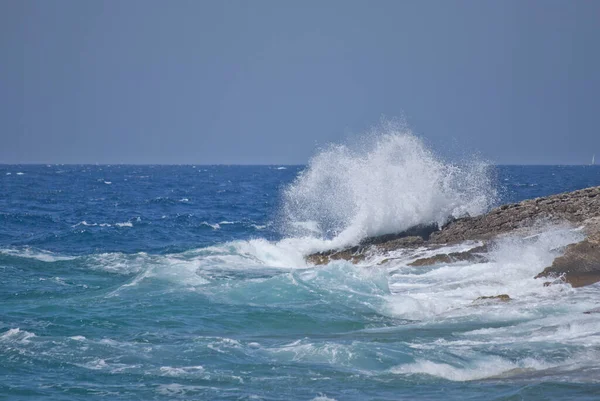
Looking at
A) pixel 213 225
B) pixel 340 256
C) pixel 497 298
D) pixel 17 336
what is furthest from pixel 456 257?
pixel 213 225

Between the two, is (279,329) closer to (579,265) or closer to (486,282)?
(486,282)

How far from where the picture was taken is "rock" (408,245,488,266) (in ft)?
57.7

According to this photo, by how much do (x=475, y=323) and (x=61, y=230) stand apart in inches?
763

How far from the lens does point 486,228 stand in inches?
759

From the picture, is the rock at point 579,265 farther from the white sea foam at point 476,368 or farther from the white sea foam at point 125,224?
the white sea foam at point 125,224

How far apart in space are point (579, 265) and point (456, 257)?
3027 millimetres

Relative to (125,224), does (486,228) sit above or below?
below

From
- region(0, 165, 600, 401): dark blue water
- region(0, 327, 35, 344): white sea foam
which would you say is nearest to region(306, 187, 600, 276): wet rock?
region(0, 165, 600, 401): dark blue water

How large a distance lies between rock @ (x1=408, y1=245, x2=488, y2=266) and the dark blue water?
0.43 metres

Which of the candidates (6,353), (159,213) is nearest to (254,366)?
(6,353)

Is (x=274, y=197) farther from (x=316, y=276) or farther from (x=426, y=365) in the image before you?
(x=426, y=365)

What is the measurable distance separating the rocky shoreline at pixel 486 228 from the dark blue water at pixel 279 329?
0.75 metres

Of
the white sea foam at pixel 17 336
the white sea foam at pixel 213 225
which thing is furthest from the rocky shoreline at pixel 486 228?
the white sea foam at pixel 213 225

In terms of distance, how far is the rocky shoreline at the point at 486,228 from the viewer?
17.9 meters
